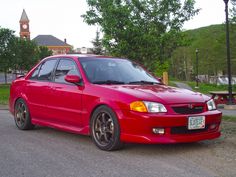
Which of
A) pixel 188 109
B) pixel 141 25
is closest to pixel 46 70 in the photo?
pixel 188 109

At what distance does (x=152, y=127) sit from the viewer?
5703 millimetres

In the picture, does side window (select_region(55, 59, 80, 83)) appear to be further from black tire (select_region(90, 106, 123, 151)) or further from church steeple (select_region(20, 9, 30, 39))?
church steeple (select_region(20, 9, 30, 39))

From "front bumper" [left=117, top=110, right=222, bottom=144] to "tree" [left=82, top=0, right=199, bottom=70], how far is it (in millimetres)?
9288

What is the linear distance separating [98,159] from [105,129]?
0.70 metres

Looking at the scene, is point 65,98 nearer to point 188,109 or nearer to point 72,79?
point 72,79

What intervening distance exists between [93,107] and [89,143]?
28.5 inches

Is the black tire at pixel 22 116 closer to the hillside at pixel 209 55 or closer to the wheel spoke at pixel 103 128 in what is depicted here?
the wheel spoke at pixel 103 128

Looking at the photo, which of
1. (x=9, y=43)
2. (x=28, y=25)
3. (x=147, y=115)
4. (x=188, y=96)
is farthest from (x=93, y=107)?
(x=28, y=25)

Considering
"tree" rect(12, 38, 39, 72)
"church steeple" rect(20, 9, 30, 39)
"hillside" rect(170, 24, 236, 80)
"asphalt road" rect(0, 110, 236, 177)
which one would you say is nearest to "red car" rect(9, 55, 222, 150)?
"asphalt road" rect(0, 110, 236, 177)

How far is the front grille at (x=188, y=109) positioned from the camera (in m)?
5.84

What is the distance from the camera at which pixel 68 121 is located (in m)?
6.91

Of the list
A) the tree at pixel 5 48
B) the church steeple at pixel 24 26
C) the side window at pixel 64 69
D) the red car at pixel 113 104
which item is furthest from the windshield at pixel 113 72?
the church steeple at pixel 24 26

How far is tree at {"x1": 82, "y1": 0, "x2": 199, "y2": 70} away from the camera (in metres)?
15.0

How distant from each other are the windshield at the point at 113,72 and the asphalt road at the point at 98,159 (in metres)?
1.05
